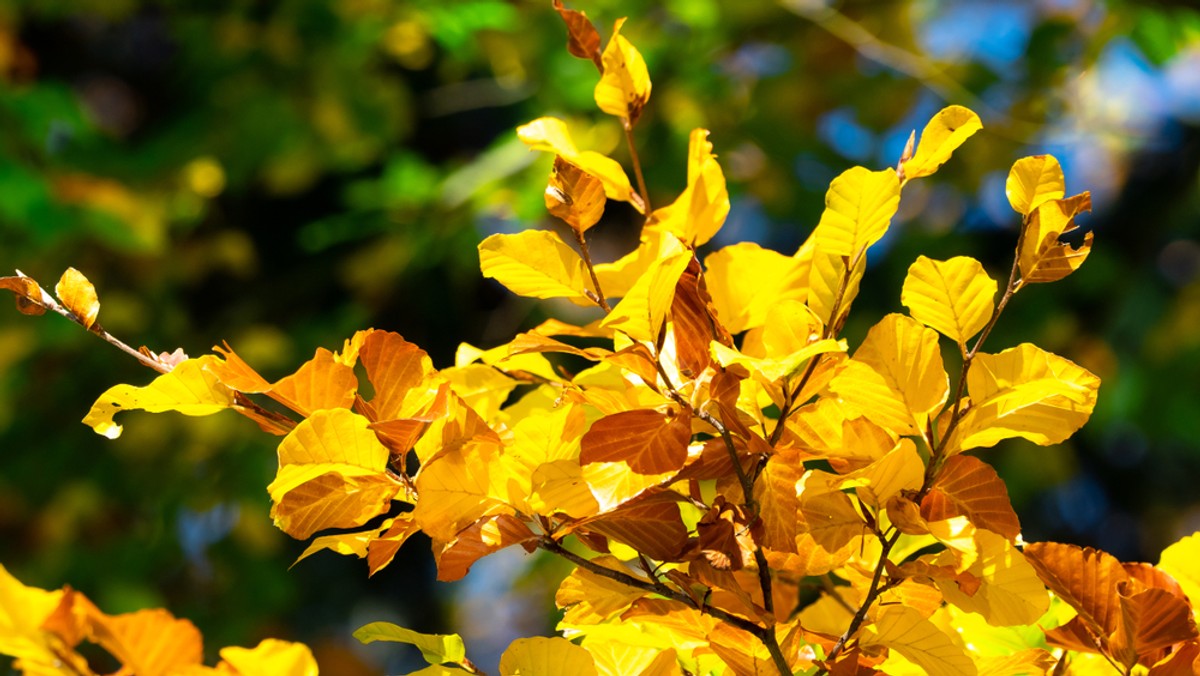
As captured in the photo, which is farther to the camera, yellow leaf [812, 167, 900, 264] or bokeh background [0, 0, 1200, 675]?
bokeh background [0, 0, 1200, 675]

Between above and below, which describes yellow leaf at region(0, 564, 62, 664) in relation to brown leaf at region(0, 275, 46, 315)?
below

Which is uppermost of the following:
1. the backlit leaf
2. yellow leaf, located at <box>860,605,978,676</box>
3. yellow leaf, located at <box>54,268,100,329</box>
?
yellow leaf, located at <box>54,268,100,329</box>

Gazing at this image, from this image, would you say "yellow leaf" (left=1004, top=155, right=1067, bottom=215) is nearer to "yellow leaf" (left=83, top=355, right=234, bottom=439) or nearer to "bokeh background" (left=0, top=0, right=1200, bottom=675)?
"yellow leaf" (left=83, top=355, right=234, bottom=439)

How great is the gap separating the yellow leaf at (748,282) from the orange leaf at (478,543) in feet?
0.33

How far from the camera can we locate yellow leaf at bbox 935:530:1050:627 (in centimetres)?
29

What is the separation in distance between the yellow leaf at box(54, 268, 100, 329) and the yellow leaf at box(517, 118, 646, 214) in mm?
135

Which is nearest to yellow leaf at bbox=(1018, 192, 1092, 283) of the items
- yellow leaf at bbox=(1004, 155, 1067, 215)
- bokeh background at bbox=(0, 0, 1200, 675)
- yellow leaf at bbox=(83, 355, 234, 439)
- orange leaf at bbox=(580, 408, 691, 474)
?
yellow leaf at bbox=(1004, 155, 1067, 215)

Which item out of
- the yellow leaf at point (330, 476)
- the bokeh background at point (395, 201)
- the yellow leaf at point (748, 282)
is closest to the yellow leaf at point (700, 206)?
the yellow leaf at point (748, 282)

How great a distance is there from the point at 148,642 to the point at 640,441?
0.16m

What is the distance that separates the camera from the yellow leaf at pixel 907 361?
0.29 meters

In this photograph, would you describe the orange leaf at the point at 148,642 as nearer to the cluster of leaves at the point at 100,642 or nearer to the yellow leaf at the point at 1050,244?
the cluster of leaves at the point at 100,642

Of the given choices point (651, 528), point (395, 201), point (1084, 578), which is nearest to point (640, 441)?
point (651, 528)

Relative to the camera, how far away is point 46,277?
166cm

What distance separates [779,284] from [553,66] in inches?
47.8
